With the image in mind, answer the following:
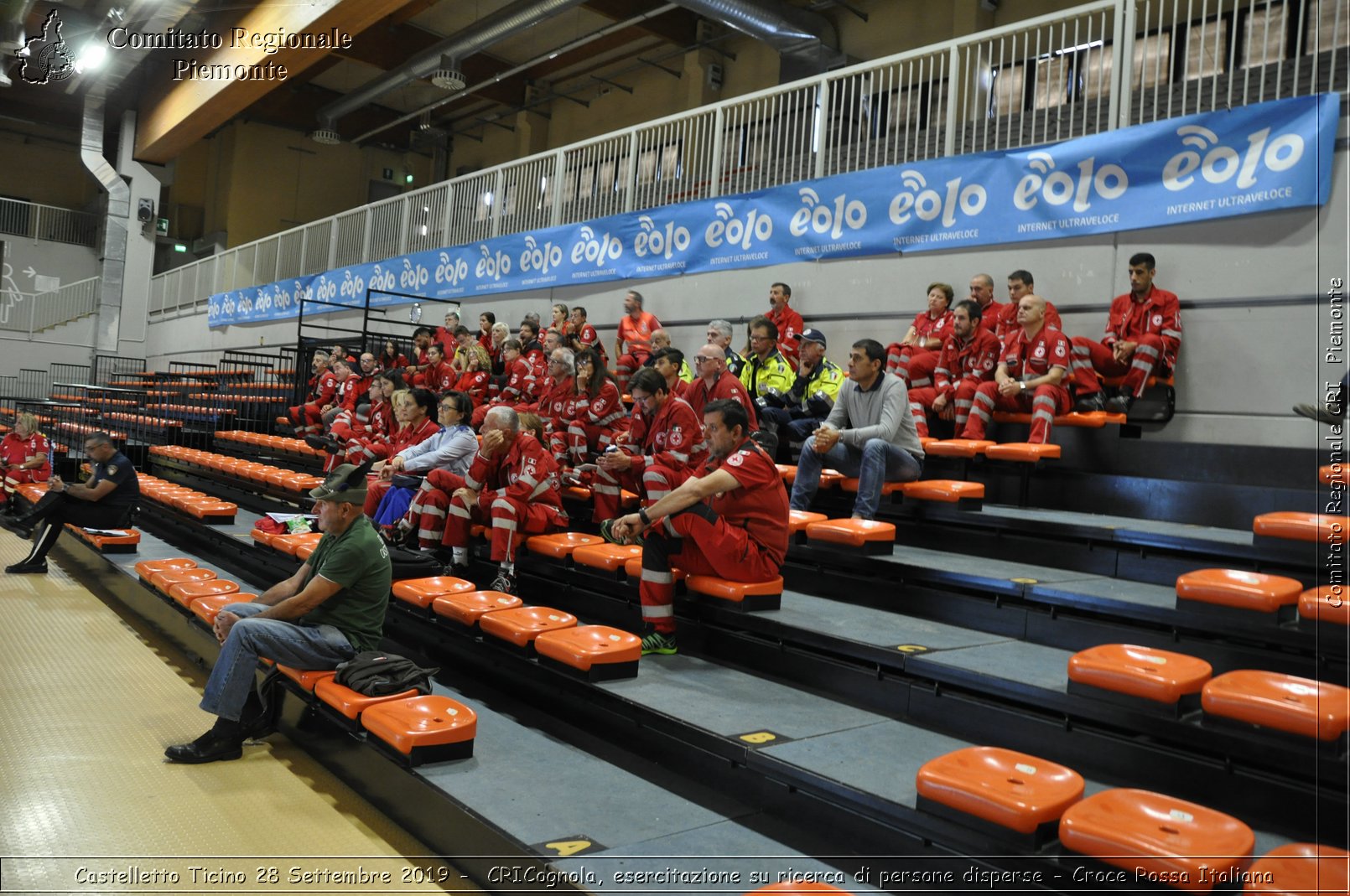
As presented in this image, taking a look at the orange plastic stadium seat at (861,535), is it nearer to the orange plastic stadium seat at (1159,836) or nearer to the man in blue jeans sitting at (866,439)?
the man in blue jeans sitting at (866,439)

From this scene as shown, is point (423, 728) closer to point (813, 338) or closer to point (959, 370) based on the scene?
point (813, 338)

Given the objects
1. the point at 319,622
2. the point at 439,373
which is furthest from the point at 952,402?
the point at 439,373

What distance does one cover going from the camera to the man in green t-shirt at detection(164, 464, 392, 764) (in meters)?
3.30

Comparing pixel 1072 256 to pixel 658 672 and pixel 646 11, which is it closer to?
pixel 658 672

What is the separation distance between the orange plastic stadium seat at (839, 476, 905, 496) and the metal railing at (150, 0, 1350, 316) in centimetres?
242

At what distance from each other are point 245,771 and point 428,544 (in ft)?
6.52

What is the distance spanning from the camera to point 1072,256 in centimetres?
568

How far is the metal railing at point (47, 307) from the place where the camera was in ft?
59.3

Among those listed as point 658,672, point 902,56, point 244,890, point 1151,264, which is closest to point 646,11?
point 902,56

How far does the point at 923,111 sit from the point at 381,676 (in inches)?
376

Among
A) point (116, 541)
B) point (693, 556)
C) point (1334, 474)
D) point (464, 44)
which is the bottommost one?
point (116, 541)

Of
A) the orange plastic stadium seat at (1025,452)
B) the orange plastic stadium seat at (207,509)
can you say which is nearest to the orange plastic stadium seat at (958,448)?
the orange plastic stadium seat at (1025,452)

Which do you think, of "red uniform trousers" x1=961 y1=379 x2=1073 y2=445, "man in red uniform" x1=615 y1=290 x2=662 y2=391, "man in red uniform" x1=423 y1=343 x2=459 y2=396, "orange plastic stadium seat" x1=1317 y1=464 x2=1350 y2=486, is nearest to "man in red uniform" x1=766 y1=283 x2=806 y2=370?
"man in red uniform" x1=615 y1=290 x2=662 y2=391

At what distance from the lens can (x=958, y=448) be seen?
4.98 meters
